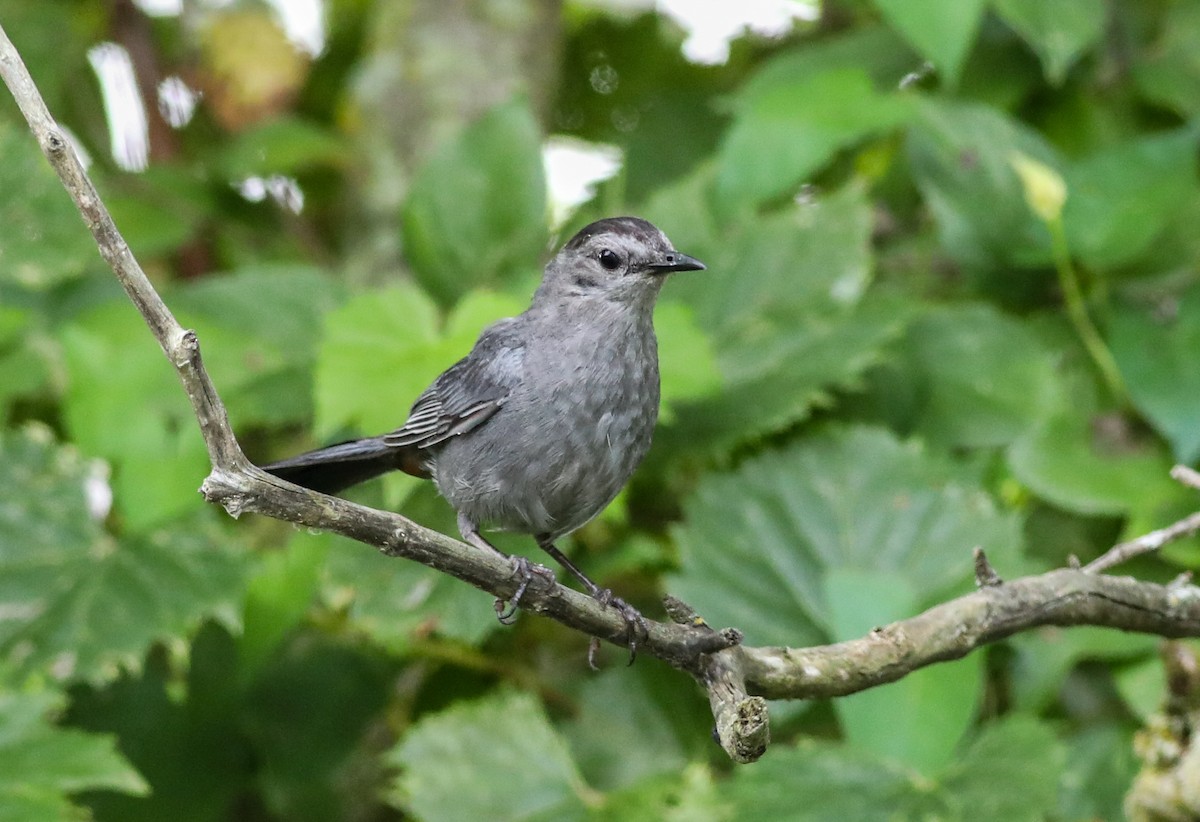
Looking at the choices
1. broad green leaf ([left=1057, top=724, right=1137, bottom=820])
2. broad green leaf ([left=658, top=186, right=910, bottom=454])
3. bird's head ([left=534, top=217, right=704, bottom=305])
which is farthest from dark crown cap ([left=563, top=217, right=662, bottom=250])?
broad green leaf ([left=1057, top=724, right=1137, bottom=820])

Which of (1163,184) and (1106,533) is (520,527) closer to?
(1106,533)

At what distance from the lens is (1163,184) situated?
4.07 metres

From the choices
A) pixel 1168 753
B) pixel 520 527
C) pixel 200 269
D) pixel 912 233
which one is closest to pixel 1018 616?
pixel 1168 753

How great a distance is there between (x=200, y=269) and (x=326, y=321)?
84.8 inches

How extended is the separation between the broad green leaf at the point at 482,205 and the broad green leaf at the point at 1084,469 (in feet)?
5.81

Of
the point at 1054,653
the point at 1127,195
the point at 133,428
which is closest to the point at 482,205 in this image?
the point at 133,428

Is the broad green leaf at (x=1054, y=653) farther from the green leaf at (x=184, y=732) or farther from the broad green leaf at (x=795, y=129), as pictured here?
the green leaf at (x=184, y=732)

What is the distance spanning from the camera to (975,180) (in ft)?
14.3

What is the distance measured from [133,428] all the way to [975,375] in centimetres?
264

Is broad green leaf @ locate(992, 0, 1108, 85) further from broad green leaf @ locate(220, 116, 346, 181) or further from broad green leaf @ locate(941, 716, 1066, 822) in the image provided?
broad green leaf @ locate(220, 116, 346, 181)

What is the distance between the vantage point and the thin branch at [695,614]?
176 centimetres

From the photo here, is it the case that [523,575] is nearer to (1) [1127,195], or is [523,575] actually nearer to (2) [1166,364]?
(2) [1166,364]

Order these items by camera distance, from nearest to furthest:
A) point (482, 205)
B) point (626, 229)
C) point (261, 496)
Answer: point (261, 496), point (626, 229), point (482, 205)

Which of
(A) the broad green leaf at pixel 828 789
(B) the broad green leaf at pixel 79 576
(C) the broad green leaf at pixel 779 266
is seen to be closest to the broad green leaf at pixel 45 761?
(B) the broad green leaf at pixel 79 576
